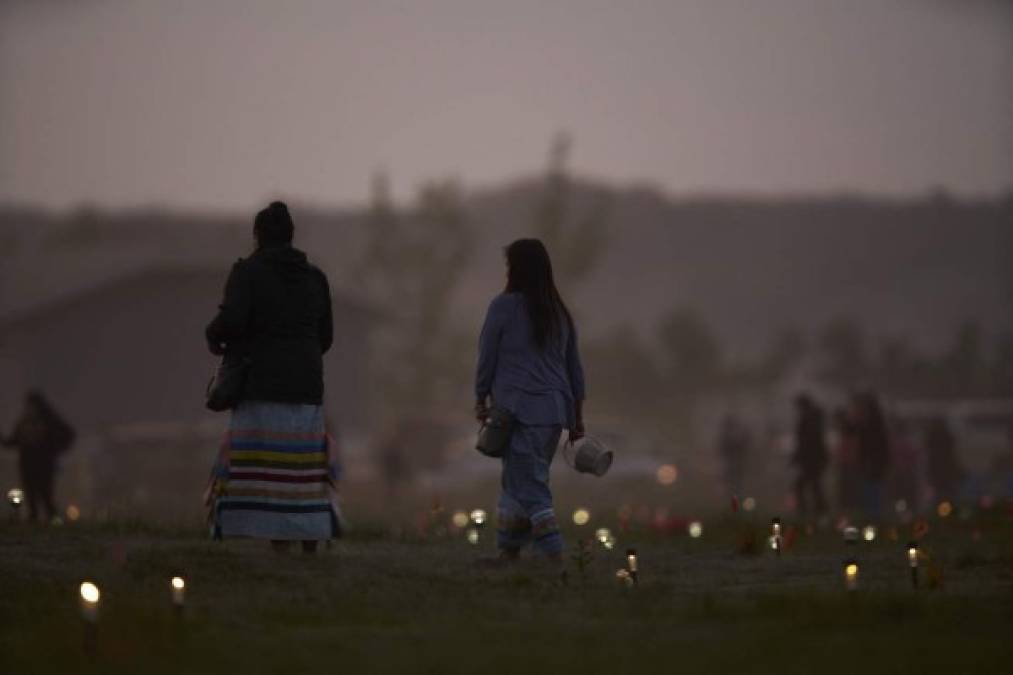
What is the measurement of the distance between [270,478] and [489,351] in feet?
5.03

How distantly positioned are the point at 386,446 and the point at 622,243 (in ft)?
420

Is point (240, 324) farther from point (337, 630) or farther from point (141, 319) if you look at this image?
point (141, 319)

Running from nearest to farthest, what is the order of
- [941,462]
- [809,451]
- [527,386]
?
[527,386], [809,451], [941,462]

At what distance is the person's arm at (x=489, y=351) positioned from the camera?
45.2ft

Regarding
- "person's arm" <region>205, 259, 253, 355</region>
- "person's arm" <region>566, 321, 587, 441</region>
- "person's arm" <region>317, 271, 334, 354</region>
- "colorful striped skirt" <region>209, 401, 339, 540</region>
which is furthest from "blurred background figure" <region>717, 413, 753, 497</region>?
"person's arm" <region>205, 259, 253, 355</region>

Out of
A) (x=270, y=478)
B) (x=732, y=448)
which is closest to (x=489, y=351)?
(x=270, y=478)

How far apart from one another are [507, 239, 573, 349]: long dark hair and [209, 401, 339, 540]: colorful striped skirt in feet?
4.92

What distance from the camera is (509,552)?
13.9 meters

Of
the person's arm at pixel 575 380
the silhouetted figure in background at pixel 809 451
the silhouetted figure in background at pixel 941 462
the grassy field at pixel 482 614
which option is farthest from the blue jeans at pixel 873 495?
the person's arm at pixel 575 380

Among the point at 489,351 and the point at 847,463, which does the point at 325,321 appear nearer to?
the point at 489,351

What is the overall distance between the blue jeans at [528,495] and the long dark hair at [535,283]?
1.91ft

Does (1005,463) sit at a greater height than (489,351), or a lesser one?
greater

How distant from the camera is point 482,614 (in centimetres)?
1109

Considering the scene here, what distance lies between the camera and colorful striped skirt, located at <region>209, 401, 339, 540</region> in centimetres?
1348
